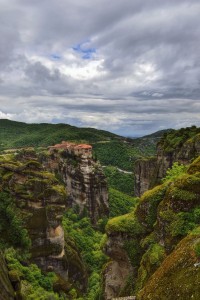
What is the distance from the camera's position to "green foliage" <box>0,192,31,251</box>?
44.0 metres

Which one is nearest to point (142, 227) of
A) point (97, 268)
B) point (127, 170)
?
point (97, 268)

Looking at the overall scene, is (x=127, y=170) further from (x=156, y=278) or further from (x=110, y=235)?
(x=156, y=278)

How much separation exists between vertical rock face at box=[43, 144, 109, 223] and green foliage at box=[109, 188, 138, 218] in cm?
850

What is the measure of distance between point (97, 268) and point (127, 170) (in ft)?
333

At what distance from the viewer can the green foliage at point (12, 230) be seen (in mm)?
44031

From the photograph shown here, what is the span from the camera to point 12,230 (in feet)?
145

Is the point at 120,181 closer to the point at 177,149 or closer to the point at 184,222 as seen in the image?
the point at 177,149

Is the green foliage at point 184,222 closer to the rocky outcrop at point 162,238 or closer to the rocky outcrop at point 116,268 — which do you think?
the rocky outcrop at point 162,238

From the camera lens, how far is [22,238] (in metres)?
44.1

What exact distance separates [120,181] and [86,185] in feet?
179

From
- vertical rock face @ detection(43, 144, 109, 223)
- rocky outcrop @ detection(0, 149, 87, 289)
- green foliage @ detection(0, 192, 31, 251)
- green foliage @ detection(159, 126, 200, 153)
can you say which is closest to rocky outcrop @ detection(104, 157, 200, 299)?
green foliage @ detection(0, 192, 31, 251)

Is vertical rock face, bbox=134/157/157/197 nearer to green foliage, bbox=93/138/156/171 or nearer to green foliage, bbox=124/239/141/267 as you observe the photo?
green foliage, bbox=93/138/156/171

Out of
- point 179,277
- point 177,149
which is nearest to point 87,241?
point 177,149

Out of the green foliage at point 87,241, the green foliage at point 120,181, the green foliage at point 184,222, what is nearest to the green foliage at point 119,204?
the green foliage at point 87,241
